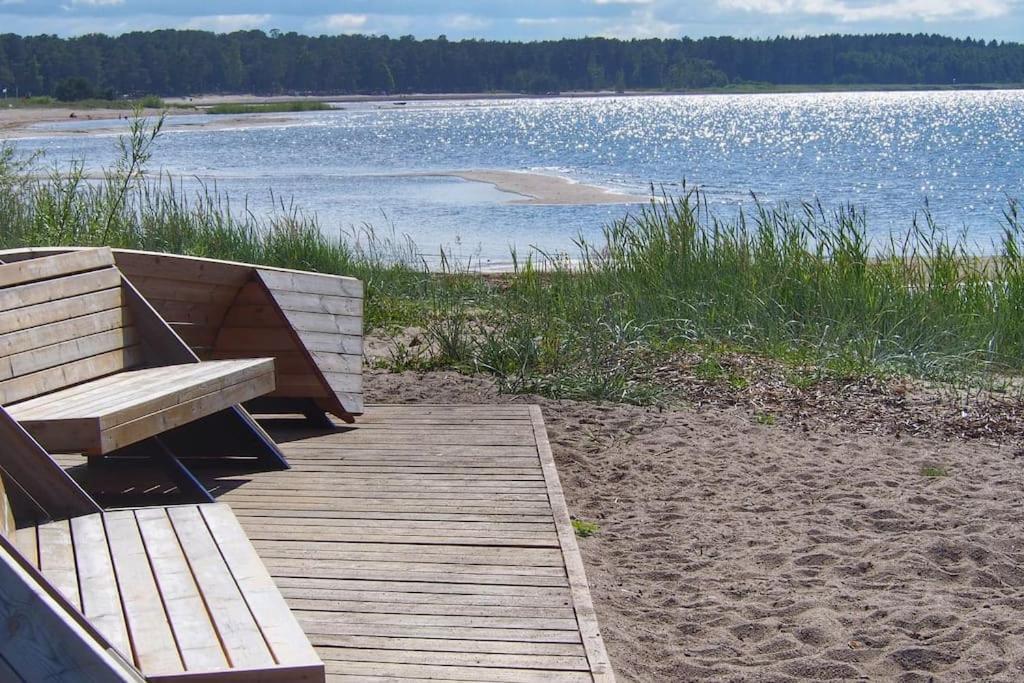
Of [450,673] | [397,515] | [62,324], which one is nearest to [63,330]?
[62,324]

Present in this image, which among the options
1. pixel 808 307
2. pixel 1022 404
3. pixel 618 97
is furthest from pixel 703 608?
pixel 618 97

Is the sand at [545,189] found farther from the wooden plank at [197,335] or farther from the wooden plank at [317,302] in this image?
the wooden plank at [197,335]

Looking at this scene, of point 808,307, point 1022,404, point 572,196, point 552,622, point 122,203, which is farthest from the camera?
point 572,196

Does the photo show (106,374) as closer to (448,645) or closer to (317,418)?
(317,418)

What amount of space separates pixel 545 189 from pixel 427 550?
23916 millimetres

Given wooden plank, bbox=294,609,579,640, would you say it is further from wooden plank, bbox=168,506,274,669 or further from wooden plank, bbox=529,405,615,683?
wooden plank, bbox=168,506,274,669

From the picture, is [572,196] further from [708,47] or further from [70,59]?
[708,47]

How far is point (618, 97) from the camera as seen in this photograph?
15612 centimetres

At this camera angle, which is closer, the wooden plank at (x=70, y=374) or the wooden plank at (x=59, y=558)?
the wooden plank at (x=59, y=558)

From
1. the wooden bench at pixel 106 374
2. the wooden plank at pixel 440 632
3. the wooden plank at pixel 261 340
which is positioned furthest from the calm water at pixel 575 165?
the wooden plank at pixel 440 632

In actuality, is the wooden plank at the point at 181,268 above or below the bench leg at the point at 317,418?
above

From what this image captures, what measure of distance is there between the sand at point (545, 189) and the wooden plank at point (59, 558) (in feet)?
68.5

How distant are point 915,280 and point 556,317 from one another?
2.70m

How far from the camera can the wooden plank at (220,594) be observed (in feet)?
7.51
